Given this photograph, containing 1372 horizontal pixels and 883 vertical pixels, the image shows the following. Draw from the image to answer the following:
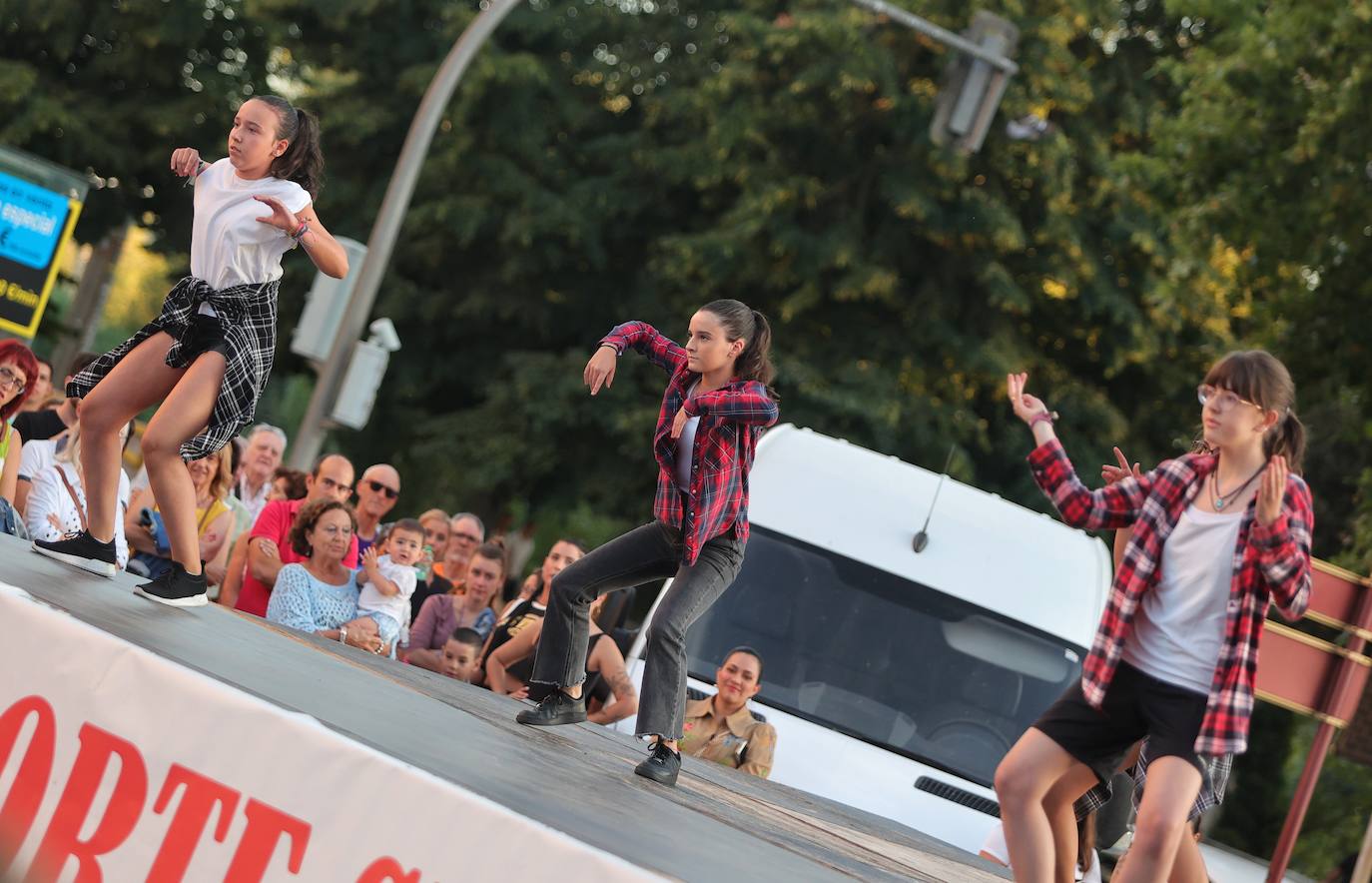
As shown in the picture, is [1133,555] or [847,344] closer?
[1133,555]

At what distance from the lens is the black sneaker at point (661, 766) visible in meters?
5.86

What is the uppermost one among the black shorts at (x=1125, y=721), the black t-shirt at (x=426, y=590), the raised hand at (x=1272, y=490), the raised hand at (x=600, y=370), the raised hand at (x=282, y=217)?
the raised hand at (x=1272, y=490)

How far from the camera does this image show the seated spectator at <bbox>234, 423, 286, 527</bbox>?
11.4 meters

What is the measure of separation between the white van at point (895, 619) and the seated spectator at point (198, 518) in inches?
94.5

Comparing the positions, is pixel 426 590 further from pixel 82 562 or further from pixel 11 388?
pixel 82 562

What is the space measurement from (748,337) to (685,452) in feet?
1.49

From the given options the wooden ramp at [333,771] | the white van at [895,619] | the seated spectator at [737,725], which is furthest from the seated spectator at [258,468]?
the wooden ramp at [333,771]

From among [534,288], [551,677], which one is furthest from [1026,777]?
[534,288]

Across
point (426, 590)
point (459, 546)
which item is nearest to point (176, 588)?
point (426, 590)

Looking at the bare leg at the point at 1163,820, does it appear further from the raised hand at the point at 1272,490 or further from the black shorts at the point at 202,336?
the black shorts at the point at 202,336

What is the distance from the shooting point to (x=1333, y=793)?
2516 centimetres

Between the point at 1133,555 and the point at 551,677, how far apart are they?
235 centimetres

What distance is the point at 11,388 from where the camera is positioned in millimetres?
7637

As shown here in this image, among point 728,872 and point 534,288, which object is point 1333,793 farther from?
point 728,872
